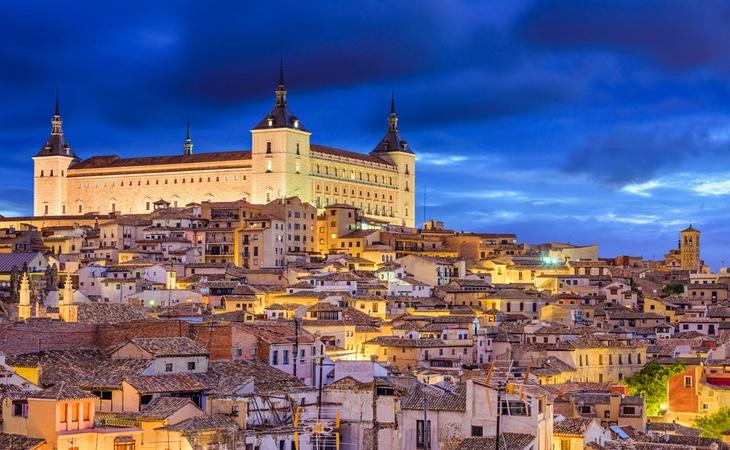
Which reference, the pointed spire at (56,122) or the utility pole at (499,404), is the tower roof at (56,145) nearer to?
the pointed spire at (56,122)

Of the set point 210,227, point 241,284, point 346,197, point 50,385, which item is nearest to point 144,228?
point 210,227

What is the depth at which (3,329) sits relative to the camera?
104ft

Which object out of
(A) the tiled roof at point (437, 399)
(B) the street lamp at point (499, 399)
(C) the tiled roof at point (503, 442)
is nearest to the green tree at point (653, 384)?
(A) the tiled roof at point (437, 399)

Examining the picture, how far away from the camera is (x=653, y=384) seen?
158ft

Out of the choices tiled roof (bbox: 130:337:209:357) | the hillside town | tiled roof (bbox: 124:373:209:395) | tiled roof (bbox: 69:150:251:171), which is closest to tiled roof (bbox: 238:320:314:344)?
the hillside town

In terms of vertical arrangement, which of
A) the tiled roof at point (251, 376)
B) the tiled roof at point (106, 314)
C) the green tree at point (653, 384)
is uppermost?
the tiled roof at point (106, 314)

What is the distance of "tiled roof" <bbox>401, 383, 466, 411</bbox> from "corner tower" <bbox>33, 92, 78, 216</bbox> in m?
91.4

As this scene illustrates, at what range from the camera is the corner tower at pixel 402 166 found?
11931 centimetres

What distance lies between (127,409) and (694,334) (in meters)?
40.0

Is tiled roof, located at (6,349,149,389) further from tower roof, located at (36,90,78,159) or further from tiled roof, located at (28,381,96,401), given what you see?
tower roof, located at (36,90,78,159)

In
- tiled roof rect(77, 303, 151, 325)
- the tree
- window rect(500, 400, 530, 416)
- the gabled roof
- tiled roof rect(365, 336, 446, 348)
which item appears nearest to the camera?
the gabled roof

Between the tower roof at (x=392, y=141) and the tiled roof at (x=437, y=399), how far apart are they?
96.1 metres

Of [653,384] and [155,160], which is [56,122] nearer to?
[155,160]

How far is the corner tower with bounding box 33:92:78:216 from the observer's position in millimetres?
115250
